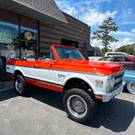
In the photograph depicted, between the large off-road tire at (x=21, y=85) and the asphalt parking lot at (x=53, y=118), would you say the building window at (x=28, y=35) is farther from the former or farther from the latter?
the asphalt parking lot at (x=53, y=118)

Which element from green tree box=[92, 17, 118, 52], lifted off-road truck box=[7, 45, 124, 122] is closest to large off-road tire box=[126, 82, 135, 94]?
lifted off-road truck box=[7, 45, 124, 122]

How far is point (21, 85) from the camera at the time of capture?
641 centimetres

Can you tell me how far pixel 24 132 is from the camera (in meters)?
3.75

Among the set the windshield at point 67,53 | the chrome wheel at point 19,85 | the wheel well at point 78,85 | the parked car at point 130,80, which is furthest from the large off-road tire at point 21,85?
the parked car at point 130,80

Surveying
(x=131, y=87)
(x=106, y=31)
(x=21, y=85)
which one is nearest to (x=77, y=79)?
(x=21, y=85)

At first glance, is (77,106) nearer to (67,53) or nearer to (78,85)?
(78,85)

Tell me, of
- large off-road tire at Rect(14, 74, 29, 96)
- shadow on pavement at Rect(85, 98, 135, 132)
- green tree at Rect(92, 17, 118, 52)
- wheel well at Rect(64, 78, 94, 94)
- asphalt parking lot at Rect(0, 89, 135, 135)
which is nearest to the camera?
asphalt parking lot at Rect(0, 89, 135, 135)

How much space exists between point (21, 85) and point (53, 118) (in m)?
2.41

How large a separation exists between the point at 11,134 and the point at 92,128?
5.90 feet

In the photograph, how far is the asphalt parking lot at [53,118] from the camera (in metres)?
3.88

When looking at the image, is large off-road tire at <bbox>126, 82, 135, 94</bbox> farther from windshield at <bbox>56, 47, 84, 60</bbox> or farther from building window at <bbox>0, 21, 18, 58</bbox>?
building window at <bbox>0, 21, 18, 58</bbox>

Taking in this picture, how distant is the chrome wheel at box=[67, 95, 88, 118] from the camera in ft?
14.0

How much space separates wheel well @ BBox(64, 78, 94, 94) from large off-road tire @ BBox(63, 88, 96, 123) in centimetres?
17

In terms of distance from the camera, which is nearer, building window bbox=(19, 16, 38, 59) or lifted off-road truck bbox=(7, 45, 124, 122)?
lifted off-road truck bbox=(7, 45, 124, 122)
